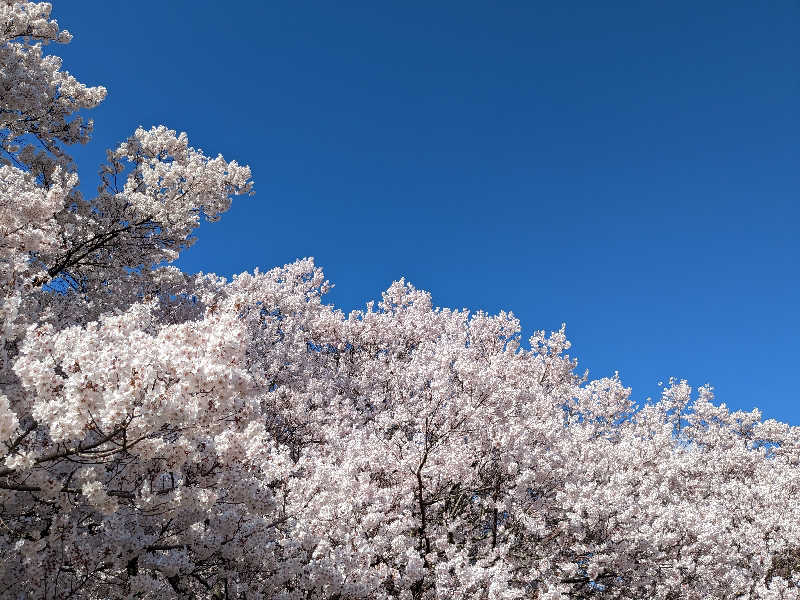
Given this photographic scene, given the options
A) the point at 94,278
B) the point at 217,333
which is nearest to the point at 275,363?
the point at 94,278

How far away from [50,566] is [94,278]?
9387 millimetres

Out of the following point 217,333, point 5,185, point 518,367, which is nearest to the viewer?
point 217,333

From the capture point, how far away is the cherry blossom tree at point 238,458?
5.55m

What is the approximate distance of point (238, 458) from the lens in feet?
23.0

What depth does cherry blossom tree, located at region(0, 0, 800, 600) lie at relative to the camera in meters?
5.55

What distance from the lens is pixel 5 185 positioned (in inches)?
371

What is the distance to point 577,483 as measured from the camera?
12969 millimetres

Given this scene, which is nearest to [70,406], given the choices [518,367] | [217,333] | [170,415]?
[170,415]

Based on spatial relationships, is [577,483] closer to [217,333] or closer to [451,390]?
[451,390]

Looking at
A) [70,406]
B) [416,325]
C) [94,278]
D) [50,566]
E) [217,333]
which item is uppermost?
[416,325]

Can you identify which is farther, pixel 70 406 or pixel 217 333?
pixel 217 333

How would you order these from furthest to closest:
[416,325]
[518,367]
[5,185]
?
1. [416,325]
2. [518,367]
3. [5,185]

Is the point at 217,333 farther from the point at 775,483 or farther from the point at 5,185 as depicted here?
the point at 775,483

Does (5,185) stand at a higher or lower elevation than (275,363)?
lower
